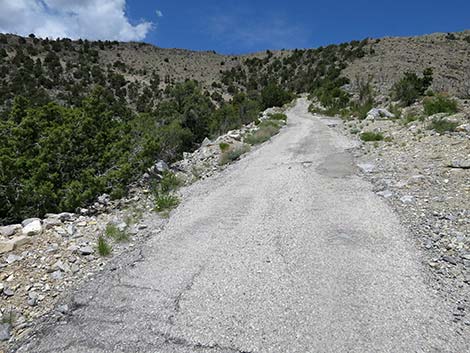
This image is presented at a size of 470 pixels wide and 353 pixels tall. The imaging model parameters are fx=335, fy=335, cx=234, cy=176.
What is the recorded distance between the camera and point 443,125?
10.9 m

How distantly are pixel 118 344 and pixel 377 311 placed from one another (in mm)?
2685

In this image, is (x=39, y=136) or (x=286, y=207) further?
(x=39, y=136)

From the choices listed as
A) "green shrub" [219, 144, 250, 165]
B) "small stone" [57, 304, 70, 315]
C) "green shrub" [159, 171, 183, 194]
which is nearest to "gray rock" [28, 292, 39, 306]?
"small stone" [57, 304, 70, 315]

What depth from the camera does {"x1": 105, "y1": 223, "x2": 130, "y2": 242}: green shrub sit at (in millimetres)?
5677

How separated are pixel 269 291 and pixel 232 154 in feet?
27.3

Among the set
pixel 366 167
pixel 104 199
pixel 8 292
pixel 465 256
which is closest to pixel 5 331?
pixel 8 292

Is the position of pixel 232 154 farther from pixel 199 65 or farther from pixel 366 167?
pixel 199 65

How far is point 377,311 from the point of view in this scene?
3.56 meters

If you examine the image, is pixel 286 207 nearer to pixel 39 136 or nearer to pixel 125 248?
pixel 125 248

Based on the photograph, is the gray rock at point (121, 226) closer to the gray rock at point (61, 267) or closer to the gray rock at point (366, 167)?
the gray rock at point (61, 267)

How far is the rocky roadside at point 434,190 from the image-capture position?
4.12 metres

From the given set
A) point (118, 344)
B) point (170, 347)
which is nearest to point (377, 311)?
point (170, 347)

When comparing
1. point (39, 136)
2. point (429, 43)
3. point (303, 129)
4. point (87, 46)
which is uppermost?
point (87, 46)

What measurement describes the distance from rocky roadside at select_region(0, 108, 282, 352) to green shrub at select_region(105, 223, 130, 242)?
0.08 feet
